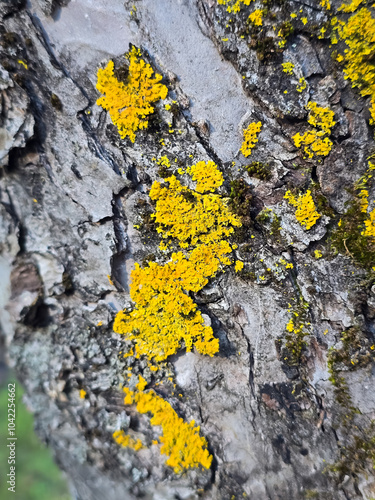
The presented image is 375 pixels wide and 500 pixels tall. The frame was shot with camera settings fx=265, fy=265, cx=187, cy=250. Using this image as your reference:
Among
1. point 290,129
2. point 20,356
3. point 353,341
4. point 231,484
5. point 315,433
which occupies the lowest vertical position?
point 231,484

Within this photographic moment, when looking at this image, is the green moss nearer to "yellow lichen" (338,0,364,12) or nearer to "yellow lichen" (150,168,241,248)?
"yellow lichen" (150,168,241,248)

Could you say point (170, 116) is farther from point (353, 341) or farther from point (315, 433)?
point (315, 433)

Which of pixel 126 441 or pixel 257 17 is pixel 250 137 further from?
pixel 126 441

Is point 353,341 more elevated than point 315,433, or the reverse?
point 353,341

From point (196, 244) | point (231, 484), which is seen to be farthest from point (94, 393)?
point (196, 244)

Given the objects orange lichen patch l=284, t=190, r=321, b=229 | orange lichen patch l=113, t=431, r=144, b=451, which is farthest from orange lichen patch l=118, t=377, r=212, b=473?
orange lichen patch l=284, t=190, r=321, b=229

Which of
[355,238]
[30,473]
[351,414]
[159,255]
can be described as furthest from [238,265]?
[30,473]

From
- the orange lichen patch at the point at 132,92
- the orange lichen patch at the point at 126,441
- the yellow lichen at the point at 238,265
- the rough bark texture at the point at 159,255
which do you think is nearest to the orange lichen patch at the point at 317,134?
the rough bark texture at the point at 159,255

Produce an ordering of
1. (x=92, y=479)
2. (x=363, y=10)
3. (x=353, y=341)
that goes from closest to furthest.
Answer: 1. (x=363, y=10)
2. (x=92, y=479)
3. (x=353, y=341)
